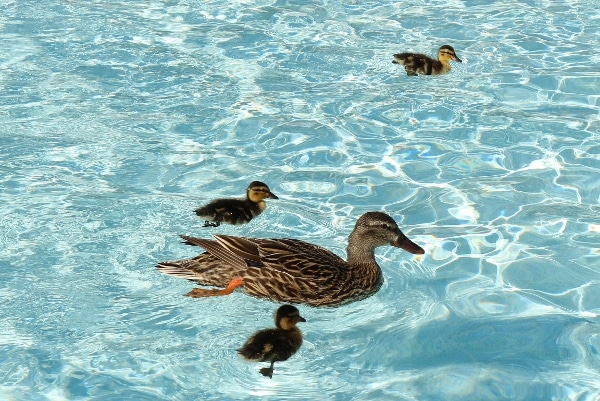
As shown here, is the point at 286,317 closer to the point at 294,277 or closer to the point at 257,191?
the point at 294,277

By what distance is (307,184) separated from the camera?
299 inches

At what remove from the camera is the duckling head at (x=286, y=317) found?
5.59m

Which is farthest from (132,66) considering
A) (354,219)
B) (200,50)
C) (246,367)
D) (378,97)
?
(246,367)

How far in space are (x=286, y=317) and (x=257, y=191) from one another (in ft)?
5.23

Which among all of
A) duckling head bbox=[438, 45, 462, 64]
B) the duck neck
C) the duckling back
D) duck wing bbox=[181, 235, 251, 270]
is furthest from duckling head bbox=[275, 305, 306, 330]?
duckling head bbox=[438, 45, 462, 64]

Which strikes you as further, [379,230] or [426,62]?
[426,62]

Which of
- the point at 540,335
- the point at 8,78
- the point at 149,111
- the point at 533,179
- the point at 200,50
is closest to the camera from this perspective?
the point at 540,335

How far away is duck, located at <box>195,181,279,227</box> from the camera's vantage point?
688cm

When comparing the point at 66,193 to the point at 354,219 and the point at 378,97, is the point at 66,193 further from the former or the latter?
the point at 378,97

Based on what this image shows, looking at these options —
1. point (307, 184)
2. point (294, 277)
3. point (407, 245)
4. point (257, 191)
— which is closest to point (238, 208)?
point (257, 191)

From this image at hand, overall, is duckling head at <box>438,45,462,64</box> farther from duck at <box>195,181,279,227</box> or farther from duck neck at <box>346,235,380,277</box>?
duck neck at <box>346,235,380,277</box>

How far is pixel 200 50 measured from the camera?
9852mm

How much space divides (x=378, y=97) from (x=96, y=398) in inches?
175

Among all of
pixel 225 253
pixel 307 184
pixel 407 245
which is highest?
pixel 225 253
